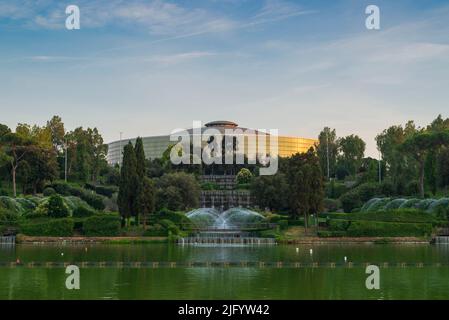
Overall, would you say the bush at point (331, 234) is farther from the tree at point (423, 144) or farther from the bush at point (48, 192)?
the bush at point (48, 192)

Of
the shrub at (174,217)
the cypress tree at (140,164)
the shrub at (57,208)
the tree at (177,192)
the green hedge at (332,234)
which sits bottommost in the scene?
the green hedge at (332,234)

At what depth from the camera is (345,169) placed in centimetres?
10762

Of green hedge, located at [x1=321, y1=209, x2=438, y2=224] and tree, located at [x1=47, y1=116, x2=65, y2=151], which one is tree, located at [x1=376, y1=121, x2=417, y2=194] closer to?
green hedge, located at [x1=321, y1=209, x2=438, y2=224]

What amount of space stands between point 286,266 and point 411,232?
25105 mm

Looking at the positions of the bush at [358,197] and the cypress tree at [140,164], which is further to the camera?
the bush at [358,197]

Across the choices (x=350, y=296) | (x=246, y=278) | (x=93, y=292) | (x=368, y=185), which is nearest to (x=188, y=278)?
(x=246, y=278)

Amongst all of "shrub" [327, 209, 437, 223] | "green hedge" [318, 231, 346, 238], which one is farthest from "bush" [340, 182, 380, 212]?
"green hedge" [318, 231, 346, 238]

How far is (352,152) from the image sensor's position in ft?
354

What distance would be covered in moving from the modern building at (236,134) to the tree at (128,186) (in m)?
61.8

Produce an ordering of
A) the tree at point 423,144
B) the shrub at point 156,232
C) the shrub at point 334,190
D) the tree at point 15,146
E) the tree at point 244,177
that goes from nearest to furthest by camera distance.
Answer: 1. the shrub at point 156,232
2. the tree at point 423,144
3. the tree at point 15,146
4. the shrub at point 334,190
5. the tree at point 244,177

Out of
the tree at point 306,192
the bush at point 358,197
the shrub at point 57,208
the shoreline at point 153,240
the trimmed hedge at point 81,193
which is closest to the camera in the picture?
the shoreline at point 153,240

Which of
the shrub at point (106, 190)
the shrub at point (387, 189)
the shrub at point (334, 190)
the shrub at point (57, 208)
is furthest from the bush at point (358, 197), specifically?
the shrub at point (57, 208)

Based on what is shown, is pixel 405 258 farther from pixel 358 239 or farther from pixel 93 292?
pixel 93 292

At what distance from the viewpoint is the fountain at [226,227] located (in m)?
53.8
